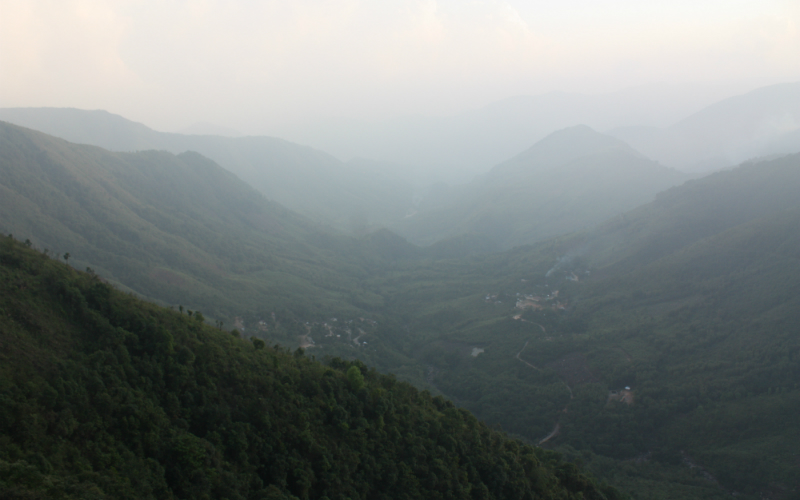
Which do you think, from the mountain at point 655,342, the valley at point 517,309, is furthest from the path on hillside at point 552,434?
the valley at point 517,309

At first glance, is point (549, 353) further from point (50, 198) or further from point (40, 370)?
point (50, 198)

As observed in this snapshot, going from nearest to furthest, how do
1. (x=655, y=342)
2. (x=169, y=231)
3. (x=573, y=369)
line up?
1. (x=573, y=369)
2. (x=655, y=342)
3. (x=169, y=231)

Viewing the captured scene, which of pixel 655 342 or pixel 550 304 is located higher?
pixel 550 304

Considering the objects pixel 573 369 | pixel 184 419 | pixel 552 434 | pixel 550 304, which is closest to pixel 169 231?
pixel 550 304

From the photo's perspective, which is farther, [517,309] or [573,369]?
[517,309]

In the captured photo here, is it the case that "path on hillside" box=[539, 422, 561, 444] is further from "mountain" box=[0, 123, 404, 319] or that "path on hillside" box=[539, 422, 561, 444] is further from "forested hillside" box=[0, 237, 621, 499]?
"mountain" box=[0, 123, 404, 319]

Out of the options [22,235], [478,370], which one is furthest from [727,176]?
[22,235]

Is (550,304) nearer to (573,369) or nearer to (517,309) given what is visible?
(517,309)

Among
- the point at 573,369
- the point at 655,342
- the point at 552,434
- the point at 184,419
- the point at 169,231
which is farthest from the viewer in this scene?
the point at 169,231
